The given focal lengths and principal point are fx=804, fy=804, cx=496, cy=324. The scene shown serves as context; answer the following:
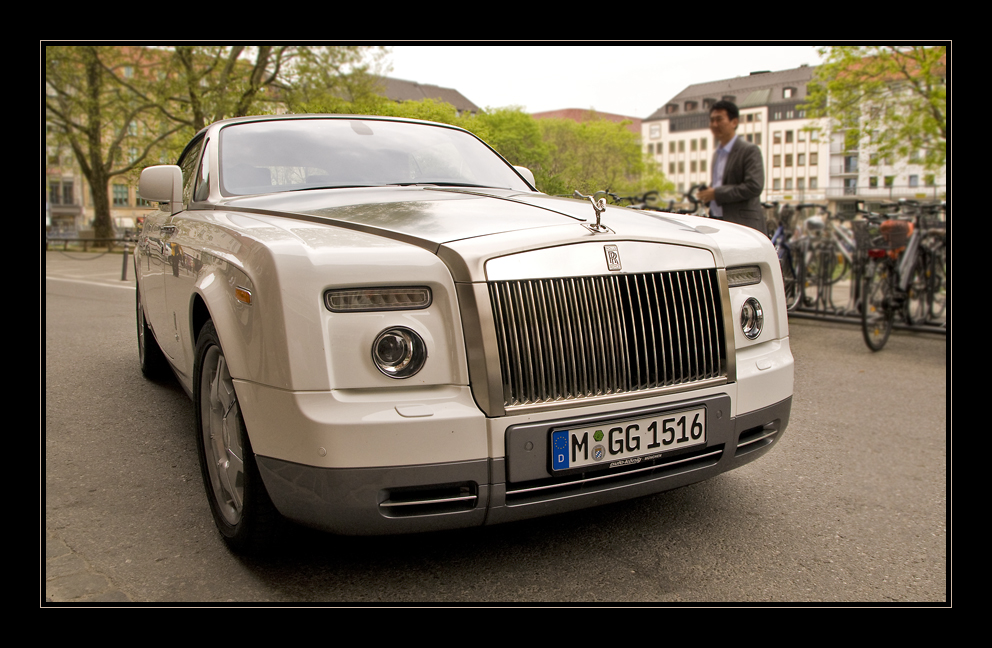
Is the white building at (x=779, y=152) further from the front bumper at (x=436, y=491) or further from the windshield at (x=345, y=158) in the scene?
the front bumper at (x=436, y=491)

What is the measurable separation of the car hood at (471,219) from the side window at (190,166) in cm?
80

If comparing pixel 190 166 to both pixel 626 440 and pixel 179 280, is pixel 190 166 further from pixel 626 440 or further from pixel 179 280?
pixel 626 440

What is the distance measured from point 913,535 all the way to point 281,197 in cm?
285

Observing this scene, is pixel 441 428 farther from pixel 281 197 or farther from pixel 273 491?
pixel 281 197

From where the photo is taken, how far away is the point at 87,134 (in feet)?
107

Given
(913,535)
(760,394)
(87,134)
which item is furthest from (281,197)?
(87,134)

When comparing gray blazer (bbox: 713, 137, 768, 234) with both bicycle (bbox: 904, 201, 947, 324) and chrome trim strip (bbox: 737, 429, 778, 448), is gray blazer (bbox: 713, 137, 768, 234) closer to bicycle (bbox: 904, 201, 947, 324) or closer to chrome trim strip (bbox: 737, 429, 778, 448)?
bicycle (bbox: 904, 201, 947, 324)

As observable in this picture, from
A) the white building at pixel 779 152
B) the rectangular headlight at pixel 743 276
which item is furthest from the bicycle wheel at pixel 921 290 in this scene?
the white building at pixel 779 152

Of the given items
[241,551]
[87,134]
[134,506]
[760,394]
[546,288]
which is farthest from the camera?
[87,134]

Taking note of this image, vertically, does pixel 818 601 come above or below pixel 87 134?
below

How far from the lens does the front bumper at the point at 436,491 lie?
2295 mm

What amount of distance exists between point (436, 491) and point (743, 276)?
1.43m

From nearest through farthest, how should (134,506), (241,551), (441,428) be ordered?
1. (441,428)
2. (241,551)
3. (134,506)

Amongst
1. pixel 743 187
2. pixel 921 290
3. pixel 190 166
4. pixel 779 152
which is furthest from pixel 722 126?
pixel 779 152
